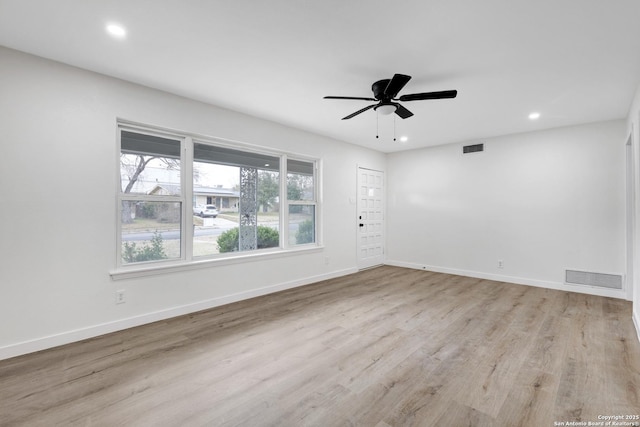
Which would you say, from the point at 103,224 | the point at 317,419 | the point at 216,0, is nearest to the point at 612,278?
the point at 317,419

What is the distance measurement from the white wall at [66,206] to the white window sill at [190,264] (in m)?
0.08

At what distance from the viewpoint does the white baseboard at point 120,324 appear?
2.46m

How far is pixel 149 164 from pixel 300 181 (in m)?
2.32

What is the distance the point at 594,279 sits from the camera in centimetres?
428

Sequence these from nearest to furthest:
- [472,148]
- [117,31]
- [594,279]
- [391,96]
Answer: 1. [117,31]
2. [391,96]
3. [594,279]
4. [472,148]

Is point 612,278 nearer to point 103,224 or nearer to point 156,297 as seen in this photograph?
point 156,297

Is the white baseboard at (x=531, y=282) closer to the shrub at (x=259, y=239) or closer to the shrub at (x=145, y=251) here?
the shrub at (x=259, y=239)

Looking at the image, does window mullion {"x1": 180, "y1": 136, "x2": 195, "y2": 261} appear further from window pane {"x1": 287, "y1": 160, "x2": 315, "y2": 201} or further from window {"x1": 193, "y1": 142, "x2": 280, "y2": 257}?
window pane {"x1": 287, "y1": 160, "x2": 315, "y2": 201}

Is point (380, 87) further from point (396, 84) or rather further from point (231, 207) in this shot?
point (231, 207)

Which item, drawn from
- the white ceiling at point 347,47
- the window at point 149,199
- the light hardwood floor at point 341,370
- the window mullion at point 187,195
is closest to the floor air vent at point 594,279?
the light hardwood floor at point 341,370

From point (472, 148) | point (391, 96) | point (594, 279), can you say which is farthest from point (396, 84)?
point (594, 279)

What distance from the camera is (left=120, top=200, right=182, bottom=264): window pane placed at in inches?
122

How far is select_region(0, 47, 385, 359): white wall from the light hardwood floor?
0.22 metres

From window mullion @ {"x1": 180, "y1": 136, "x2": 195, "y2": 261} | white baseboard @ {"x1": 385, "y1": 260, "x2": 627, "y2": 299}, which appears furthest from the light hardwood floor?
window mullion @ {"x1": 180, "y1": 136, "x2": 195, "y2": 261}
